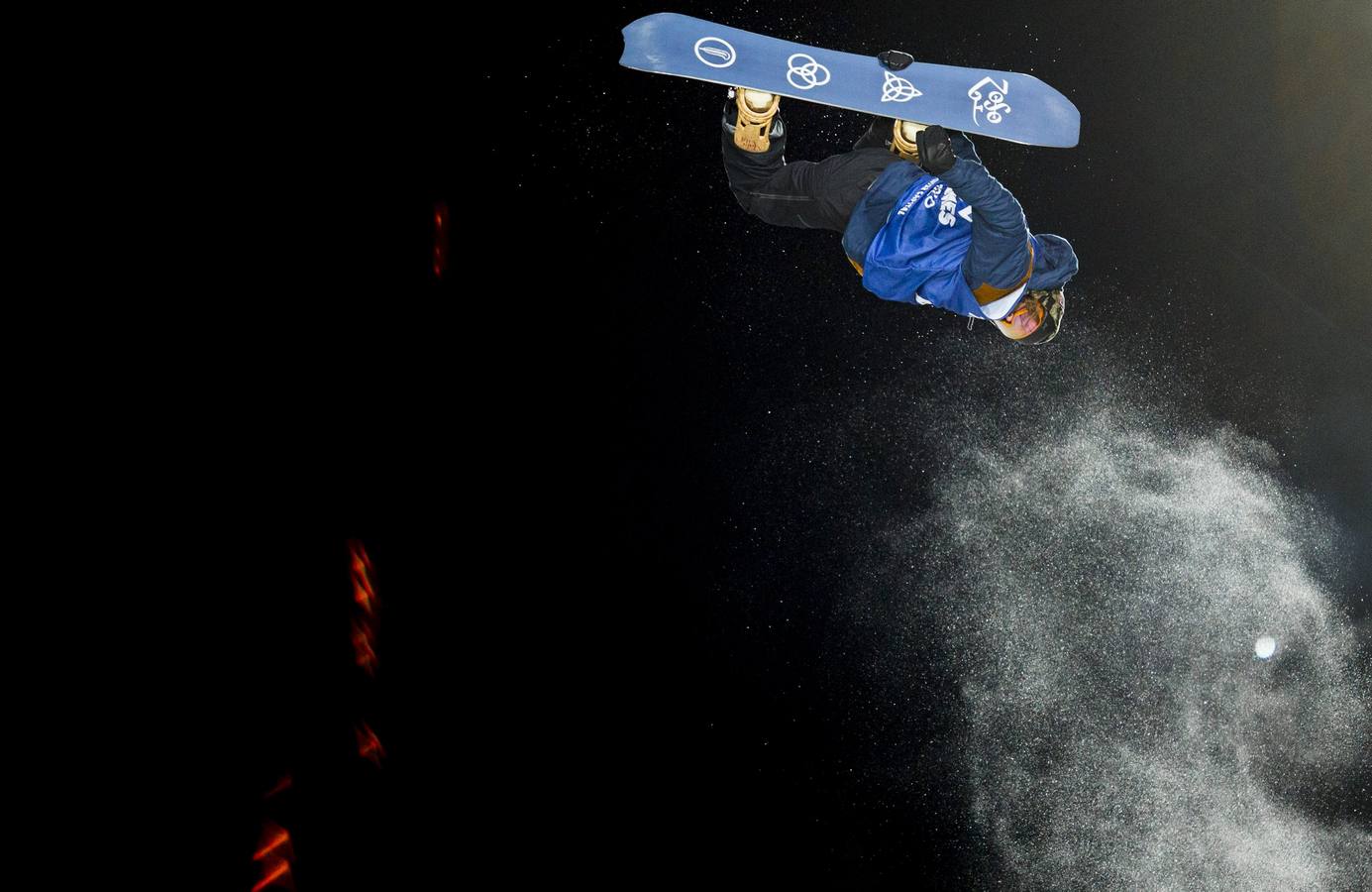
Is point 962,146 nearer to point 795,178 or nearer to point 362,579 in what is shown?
point 795,178

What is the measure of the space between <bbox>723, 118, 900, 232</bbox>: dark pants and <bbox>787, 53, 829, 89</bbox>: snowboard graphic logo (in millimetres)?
170

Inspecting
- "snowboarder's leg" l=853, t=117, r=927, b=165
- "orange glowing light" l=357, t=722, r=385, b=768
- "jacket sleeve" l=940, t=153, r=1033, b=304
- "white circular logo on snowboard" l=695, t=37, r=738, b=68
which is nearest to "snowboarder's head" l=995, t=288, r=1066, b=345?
"jacket sleeve" l=940, t=153, r=1033, b=304

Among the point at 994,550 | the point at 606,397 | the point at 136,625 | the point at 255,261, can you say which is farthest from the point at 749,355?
the point at 136,625

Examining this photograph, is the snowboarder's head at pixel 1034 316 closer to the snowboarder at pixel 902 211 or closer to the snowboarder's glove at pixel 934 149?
the snowboarder at pixel 902 211

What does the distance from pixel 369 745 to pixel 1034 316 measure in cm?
209

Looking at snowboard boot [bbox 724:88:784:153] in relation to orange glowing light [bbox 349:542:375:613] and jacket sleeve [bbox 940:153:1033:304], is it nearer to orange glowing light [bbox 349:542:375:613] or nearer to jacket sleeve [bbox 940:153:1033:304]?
jacket sleeve [bbox 940:153:1033:304]

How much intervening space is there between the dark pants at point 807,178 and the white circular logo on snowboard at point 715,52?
0.63 feet

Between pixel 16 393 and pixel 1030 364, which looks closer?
pixel 16 393

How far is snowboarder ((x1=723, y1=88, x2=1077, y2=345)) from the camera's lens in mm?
2355

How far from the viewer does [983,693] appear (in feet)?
11.3

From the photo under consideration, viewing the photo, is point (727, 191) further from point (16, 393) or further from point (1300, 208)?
point (1300, 208)

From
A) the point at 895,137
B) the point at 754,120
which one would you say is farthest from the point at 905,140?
the point at 754,120

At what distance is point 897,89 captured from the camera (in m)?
2.40

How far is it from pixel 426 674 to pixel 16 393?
134cm
